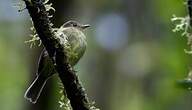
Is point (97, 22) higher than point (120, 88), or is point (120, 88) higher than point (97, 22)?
point (97, 22)

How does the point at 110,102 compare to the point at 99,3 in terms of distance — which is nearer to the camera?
the point at 110,102

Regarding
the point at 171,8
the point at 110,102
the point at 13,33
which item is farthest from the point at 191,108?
the point at 13,33

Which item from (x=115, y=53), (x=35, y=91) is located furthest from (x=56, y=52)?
(x=115, y=53)

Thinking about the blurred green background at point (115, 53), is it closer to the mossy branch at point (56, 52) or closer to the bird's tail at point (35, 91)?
the bird's tail at point (35, 91)

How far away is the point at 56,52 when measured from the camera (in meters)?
2.76

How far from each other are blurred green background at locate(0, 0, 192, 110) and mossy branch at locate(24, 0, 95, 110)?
441 cm

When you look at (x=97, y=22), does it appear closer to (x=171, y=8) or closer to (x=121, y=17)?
(x=121, y=17)

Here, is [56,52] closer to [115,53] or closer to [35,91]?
[35,91]

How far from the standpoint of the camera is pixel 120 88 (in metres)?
10.5

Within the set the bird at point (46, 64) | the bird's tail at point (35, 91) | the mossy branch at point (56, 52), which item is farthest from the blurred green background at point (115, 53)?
the mossy branch at point (56, 52)

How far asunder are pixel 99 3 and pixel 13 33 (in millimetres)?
1937

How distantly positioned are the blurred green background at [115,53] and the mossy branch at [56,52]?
14.5 feet

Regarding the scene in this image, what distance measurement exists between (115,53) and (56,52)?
7.96 meters

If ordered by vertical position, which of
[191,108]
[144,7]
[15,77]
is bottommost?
[191,108]
